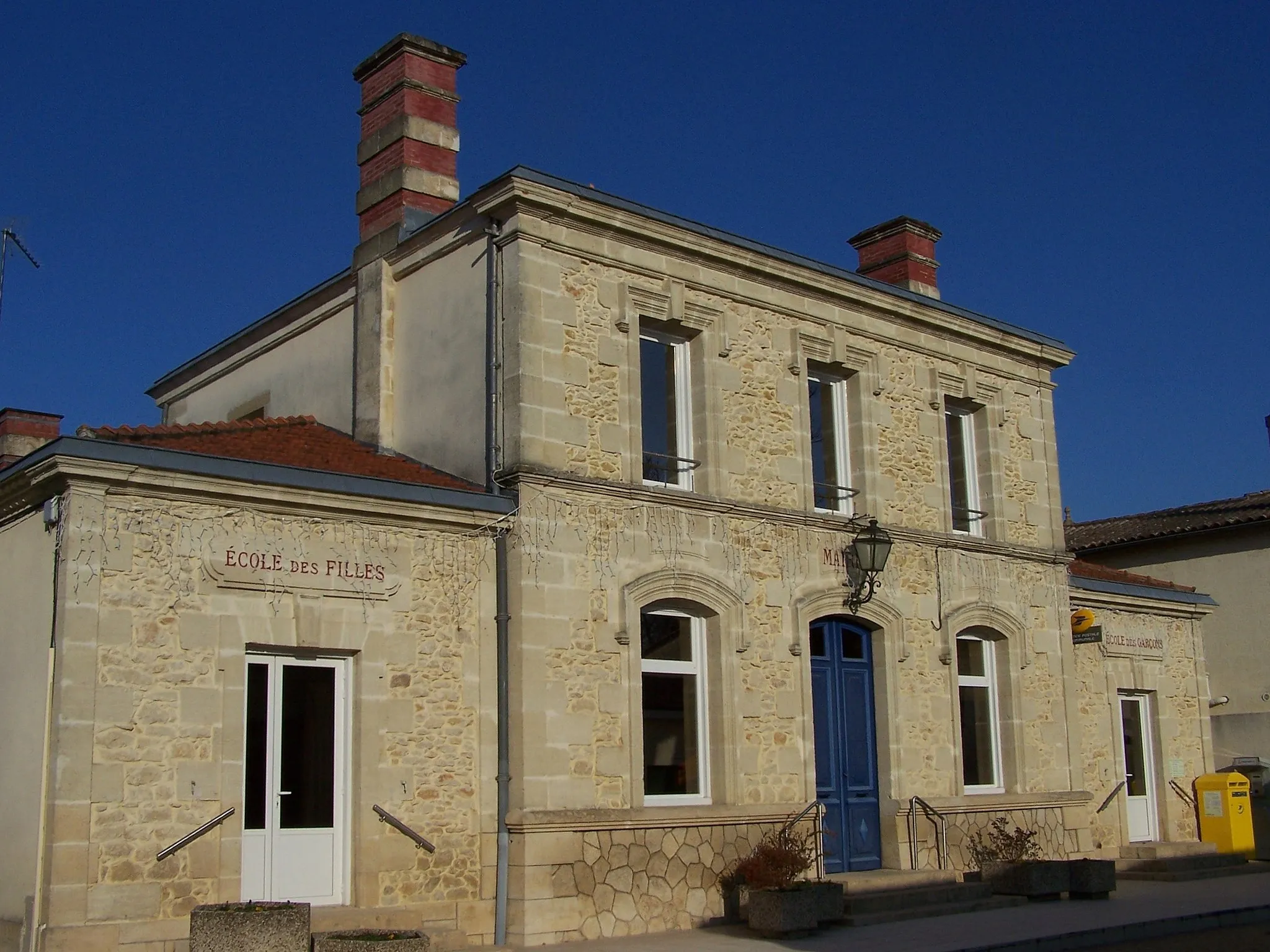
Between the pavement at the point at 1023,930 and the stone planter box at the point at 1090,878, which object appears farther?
the stone planter box at the point at 1090,878

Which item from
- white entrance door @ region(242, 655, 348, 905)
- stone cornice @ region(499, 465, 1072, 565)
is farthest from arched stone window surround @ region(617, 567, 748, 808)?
white entrance door @ region(242, 655, 348, 905)

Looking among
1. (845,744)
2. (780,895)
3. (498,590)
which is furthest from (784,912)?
(498,590)

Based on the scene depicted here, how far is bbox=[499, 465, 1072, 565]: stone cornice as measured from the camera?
12.4 metres

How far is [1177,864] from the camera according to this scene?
668 inches

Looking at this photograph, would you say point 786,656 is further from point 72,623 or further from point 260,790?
point 72,623

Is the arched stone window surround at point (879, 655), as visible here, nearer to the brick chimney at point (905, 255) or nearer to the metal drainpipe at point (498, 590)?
the metal drainpipe at point (498, 590)

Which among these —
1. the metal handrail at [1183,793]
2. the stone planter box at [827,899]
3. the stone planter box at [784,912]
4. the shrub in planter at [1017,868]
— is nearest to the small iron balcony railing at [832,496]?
the shrub in planter at [1017,868]

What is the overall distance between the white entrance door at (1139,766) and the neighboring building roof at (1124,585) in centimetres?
134

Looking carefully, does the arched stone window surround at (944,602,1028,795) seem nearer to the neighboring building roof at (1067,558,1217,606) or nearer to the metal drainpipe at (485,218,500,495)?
the neighboring building roof at (1067,558,1217,606)

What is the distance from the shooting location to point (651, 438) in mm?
13844

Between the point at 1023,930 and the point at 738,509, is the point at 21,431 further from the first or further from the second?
the point at 1023,930

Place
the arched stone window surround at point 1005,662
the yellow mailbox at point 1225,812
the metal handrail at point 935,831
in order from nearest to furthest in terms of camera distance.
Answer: the metal handrail at point 935,831 < the arched stone window surround at point 1005,662 < the yellow mailbox at point 1225,812

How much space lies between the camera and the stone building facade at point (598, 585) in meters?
10.5

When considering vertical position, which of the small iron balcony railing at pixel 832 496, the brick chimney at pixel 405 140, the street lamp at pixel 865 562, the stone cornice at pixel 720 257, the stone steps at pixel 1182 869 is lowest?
the stone steps at pixel 1182 869
